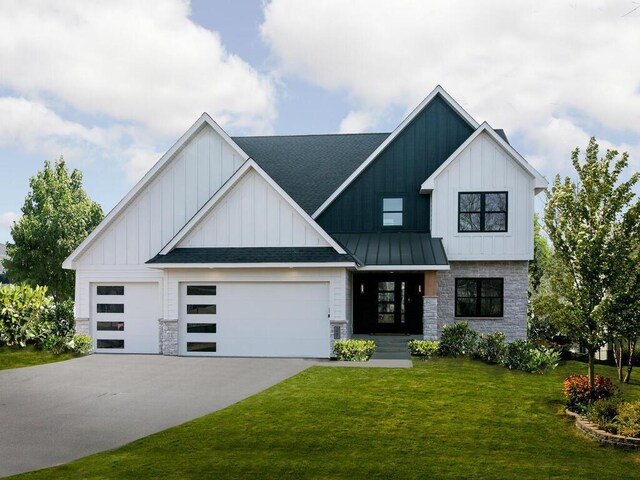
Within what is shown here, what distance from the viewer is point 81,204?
144 feet

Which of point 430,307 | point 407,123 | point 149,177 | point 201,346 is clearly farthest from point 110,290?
point 407,123

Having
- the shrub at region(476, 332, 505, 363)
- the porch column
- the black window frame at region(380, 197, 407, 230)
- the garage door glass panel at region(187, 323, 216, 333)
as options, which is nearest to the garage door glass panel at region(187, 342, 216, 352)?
the garage door glass panel at region(187, 323, 216, 333)

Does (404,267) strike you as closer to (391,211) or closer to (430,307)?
(430,307)

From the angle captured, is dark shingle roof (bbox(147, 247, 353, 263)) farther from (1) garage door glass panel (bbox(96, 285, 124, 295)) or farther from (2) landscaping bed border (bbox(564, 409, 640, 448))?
(2) landscaping bed border (bbox(564, 409, 640, 448))

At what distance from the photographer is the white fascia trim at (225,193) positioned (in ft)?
65.3

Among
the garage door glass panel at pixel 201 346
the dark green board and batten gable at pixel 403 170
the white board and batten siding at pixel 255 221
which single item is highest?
the dark green board and batten gable at pixel 403 170

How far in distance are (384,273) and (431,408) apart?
11.3 m

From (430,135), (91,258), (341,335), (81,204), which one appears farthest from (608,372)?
(81,204)

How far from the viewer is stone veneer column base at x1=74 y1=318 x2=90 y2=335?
70.7ft

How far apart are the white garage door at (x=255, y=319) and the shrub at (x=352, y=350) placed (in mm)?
851

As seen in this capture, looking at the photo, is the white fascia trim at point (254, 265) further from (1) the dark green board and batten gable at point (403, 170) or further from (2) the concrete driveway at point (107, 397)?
(1) the dark green board and batten gable at point (403, 170)

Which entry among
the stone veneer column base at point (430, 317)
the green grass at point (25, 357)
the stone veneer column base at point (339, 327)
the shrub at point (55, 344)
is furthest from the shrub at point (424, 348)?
the shrub at point (55, 344)

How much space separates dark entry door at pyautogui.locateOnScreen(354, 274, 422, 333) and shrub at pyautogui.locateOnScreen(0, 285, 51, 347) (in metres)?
11.6

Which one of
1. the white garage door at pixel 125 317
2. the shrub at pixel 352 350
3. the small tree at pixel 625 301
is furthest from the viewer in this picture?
the white garage door at pixel 125 317
